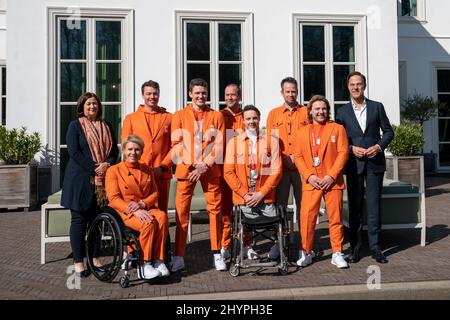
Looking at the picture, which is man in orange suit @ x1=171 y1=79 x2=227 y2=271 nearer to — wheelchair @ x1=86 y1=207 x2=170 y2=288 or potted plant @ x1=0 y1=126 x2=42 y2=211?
wheelchair @ x1=86 y1=207 x2=170 y2=288

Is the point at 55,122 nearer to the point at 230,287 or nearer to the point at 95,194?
the point at 95,194

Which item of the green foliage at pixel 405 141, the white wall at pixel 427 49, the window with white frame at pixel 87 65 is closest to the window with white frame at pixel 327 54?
the green foliage at pixel 405 141

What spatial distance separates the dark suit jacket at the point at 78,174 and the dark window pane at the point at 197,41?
19.3 ft

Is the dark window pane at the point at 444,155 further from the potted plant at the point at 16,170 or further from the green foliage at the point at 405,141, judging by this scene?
the potted plant at the point at 16,170

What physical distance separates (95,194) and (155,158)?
728mm

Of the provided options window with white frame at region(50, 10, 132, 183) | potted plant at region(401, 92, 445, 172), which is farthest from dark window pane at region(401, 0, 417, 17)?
window with white frame at region(50, 10, 132, 183)

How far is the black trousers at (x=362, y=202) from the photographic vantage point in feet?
17.0

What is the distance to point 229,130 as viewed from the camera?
530 cm

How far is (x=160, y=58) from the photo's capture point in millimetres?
9906

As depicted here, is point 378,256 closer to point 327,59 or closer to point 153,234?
point 153,234

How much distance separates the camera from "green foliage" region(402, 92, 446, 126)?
45.4 feet

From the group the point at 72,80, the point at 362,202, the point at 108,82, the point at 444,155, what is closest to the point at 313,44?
the point at 108,82

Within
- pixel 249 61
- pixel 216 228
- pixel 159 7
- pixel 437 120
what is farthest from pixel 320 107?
pixel 437 120
